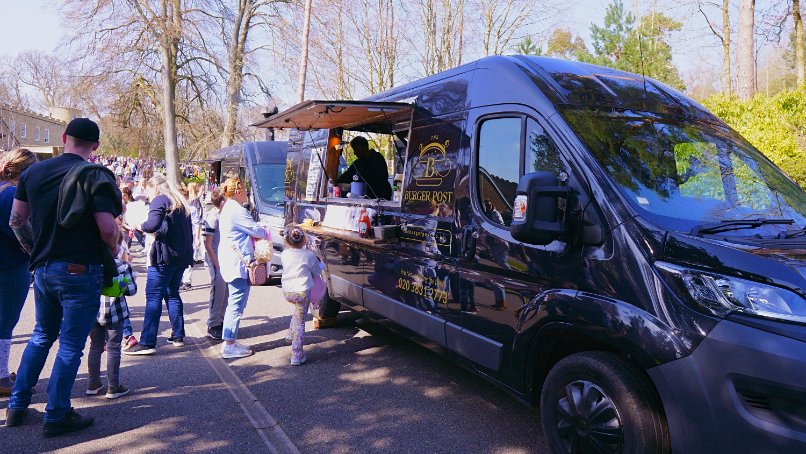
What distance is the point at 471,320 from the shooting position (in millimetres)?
3955

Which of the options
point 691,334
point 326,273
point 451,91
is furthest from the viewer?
point 326,273

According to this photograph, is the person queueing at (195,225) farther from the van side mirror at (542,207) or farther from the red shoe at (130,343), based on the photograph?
the van side mirror at (542,207)

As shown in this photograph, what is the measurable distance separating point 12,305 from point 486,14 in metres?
20.1

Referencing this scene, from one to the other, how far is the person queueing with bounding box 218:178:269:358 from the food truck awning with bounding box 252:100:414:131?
39.1 inches

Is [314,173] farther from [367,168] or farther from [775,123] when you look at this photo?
[775,123]

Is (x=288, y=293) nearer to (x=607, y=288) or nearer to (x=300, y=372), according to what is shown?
(x=300, y=372)

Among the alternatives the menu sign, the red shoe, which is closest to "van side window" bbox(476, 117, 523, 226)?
the menu sign

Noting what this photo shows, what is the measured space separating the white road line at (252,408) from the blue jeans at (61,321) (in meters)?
1.25

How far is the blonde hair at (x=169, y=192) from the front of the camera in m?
5.96

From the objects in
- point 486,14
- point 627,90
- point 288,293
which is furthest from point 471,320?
point 486,14

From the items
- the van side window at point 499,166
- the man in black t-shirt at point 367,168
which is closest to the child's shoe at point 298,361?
the man in black t-shirt at point 367,168

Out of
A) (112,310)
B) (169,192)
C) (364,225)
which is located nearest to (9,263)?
(112,310)

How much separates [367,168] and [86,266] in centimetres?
351

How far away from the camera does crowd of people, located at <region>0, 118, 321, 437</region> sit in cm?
379
